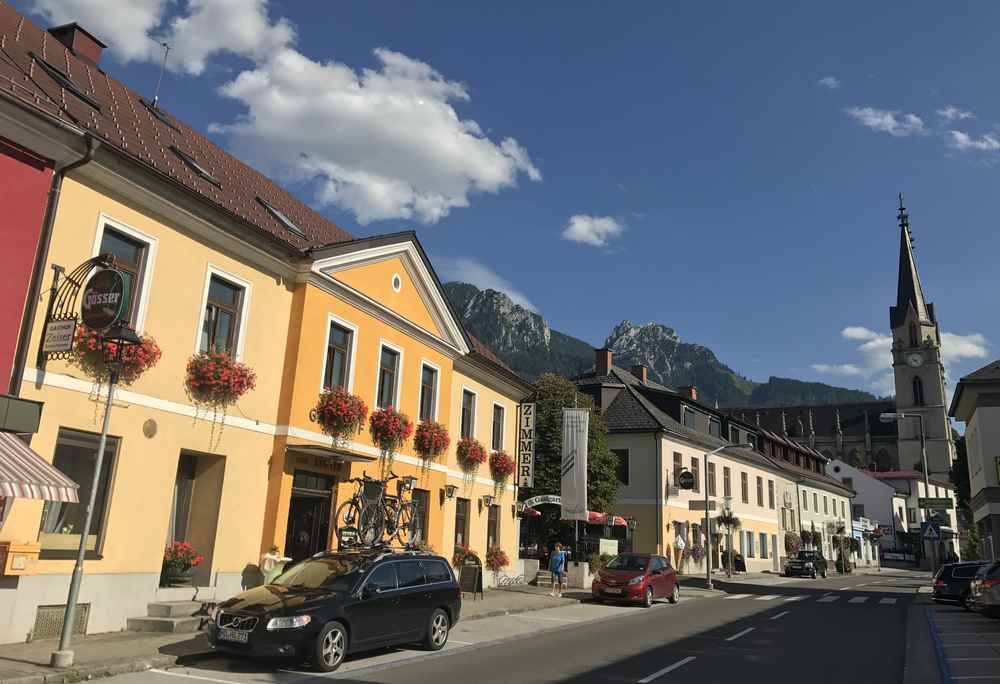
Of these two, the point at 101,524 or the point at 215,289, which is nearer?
the point at 101,524

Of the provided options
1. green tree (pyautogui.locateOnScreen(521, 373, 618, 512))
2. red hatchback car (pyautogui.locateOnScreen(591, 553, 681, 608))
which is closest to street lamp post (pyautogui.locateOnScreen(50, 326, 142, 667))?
red hatchback car (pyautogui.locateOnScreen(591, 553, 681, 608))

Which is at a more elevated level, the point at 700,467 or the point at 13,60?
the point at 13,60

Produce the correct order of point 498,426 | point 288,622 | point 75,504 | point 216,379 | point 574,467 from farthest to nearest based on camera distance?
point 498,426 < point 574,467 < point 216,379 < point 75,504 < point 288,622

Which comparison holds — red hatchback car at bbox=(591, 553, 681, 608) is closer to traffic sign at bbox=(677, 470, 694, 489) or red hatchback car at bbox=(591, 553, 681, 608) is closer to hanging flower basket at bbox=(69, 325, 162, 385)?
traffic sign at bbox=(677, 470, 694, 489)

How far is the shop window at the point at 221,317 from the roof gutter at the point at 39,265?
348cm

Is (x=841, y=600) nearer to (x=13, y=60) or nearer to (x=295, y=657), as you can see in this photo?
(x=295, y=657)

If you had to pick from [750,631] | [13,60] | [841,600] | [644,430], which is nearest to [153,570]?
[13,60]

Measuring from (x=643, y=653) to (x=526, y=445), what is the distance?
51.1 ft

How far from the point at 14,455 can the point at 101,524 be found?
8.81 feet

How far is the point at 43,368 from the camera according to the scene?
11562 millimetres

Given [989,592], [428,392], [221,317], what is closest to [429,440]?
[428,392]

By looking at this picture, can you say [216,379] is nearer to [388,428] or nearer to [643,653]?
[388,428]

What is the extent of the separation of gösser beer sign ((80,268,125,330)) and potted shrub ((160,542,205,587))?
15.7 ft

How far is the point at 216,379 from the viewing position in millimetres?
14477
